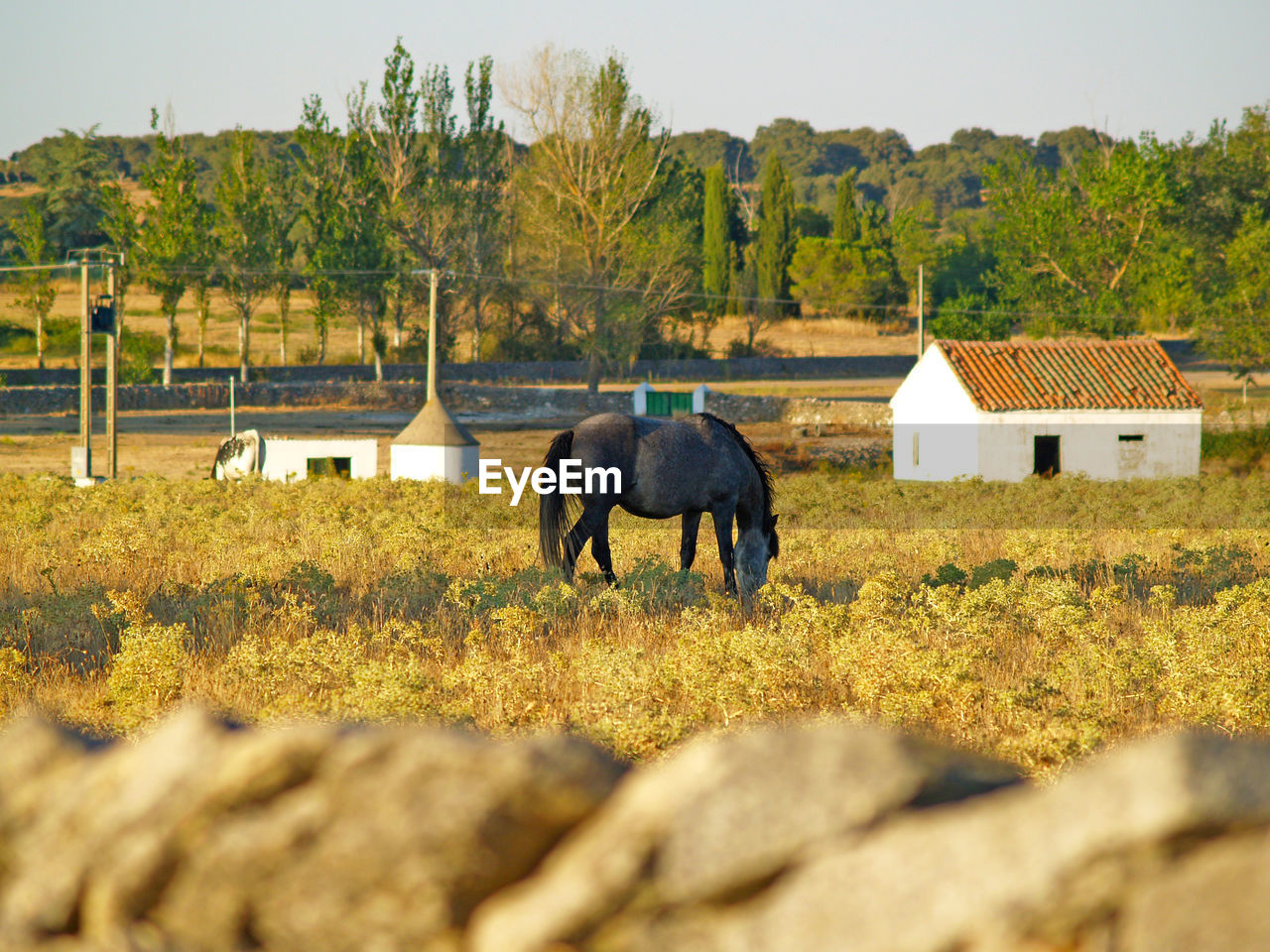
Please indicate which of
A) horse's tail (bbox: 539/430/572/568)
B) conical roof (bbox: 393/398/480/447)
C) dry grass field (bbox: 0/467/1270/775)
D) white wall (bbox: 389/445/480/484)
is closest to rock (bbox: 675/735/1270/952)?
dry grass field (bbox: 0/467/1270/775)

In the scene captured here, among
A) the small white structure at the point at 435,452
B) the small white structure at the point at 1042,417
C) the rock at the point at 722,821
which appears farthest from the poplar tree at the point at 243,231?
the rock at the point at 722,821

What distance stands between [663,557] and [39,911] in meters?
13.0

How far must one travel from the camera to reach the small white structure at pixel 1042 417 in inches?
1302

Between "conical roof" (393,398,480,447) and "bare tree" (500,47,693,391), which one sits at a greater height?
"bare tree" (500,47,693,391)

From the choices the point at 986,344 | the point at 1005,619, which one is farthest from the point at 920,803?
the point at 986,344

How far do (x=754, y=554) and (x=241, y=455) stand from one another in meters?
23.0

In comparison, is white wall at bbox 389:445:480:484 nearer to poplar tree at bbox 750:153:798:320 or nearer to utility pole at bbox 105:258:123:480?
utility pole at bbox 105:258:123:480

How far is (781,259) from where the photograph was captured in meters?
91.3

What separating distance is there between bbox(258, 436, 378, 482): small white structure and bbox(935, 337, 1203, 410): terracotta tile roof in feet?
55.7

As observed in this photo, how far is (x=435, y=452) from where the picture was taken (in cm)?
2803

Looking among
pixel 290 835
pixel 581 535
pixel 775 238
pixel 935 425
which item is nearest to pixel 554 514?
pixel 581 535

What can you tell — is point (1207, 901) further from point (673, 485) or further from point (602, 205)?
point (602, 205)

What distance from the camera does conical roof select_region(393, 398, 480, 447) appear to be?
28188mm

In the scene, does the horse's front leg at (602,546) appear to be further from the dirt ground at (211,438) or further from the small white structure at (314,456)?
the dirt ground at (211,438)
